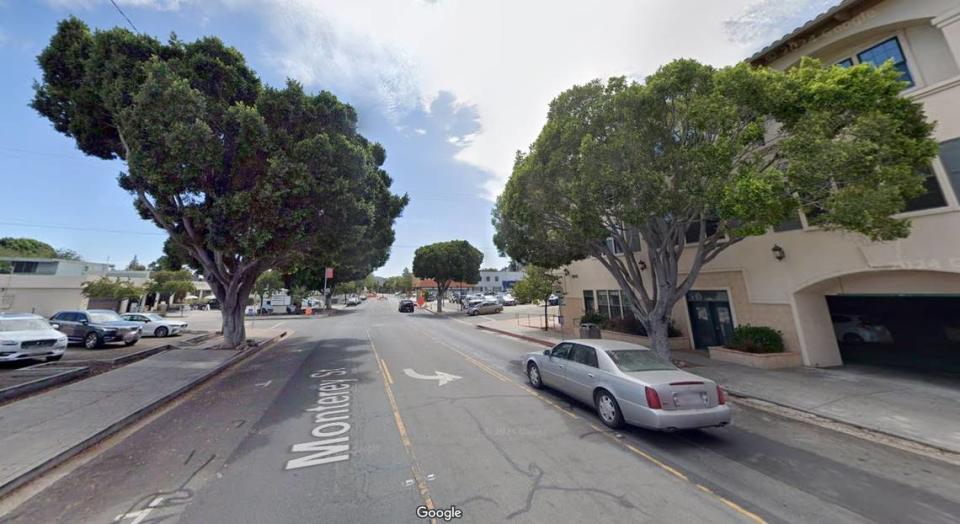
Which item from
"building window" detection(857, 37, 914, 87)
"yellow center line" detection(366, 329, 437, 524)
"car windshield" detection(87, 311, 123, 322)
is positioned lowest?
"yellow center line" detection(366, 329, 437, 524)

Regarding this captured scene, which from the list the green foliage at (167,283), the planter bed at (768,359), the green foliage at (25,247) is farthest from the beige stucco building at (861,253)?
the green foliage at (25,247)

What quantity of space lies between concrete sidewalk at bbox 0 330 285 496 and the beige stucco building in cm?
1752

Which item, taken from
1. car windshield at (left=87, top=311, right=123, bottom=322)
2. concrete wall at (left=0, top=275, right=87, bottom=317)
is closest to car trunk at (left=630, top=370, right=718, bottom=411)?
car windshield at (left=87, top=311, right=123, bottom=322)

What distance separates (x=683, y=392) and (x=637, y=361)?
1.15 metres

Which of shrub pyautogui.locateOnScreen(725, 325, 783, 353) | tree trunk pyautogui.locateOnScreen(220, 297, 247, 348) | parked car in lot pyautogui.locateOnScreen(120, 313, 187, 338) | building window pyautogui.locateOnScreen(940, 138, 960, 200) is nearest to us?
building window pyautogui.locateOnScreen(940, 138, 960, 200)

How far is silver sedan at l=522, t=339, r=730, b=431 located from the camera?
5473 mm

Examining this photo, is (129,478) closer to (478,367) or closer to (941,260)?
(478,367)

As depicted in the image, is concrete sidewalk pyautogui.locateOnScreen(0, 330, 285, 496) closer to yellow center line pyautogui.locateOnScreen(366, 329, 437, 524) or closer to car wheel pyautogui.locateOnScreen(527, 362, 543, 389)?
yellow center line pyautogui.locateOnScreen(366, 329, 437, 524)

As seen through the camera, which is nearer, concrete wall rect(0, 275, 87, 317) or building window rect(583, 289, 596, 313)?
building window rect(583, 289, 596, 313)

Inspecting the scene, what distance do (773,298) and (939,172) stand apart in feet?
15.9

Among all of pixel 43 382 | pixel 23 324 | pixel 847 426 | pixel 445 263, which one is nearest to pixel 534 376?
pixel 847 426

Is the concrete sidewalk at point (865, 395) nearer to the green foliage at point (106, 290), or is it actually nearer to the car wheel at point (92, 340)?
the car wheel at point (92, 340)

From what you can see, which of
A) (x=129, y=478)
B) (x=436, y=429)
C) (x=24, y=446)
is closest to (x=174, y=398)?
(x=24, y=446)

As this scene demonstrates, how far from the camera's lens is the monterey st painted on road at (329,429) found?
5.07 metres
